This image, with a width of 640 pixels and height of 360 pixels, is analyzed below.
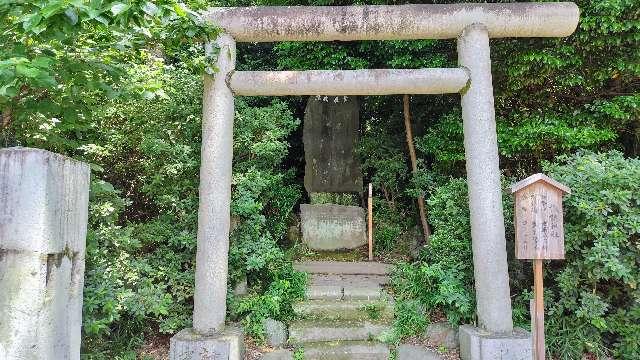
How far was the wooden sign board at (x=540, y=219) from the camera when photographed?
12.9ft

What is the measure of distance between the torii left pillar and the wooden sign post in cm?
288

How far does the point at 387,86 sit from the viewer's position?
15.4 feet

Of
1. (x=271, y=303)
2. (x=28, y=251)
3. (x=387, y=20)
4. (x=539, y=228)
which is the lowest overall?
(x=271, y=303)

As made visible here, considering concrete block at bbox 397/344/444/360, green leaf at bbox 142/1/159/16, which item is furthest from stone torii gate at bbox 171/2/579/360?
green leaf at bbox 142/1/159/16

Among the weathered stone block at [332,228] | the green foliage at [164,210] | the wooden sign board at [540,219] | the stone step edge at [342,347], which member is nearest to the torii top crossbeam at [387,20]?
the green foliage at [164,210]

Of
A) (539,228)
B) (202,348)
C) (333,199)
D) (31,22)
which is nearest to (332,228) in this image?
(333,199)

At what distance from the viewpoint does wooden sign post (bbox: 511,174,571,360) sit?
155 inches

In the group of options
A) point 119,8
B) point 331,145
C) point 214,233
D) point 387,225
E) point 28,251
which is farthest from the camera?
point 331,145

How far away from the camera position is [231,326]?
4.67m

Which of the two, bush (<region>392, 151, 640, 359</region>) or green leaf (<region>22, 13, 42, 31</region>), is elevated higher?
green leaf (<region>22, 13, 42, 31</region>)

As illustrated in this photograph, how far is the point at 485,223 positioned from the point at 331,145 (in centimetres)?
480

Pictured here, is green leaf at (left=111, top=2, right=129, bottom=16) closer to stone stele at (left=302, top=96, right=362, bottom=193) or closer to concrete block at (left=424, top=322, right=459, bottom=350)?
concrete block at (left=424, top=322, right=459, bottom=350)

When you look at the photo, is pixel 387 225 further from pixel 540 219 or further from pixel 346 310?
pixel 540 219

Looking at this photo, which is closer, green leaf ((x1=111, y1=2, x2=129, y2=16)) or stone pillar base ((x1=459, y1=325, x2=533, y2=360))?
green leaf ((x1=111, y1=2, x2=129, y2=16))
